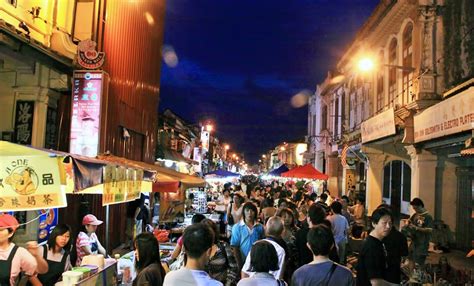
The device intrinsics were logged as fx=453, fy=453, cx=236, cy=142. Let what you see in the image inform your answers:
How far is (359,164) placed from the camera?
91.7 ft

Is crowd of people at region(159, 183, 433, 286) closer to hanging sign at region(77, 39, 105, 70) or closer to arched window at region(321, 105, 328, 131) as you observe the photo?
hanging sign at region(77, 39, 105, 70)

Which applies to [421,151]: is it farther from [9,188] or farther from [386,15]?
[9,188]

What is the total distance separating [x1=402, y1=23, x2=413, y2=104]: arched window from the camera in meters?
16.6

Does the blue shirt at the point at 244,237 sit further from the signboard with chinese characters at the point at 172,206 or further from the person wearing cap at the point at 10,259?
the signboard with chinese characters at the point at 172,206

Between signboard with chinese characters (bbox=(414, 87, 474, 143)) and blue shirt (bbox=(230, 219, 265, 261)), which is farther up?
signboard with chinese characters (bbox=(414, 87, 474, 143))

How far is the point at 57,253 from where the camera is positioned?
593cm

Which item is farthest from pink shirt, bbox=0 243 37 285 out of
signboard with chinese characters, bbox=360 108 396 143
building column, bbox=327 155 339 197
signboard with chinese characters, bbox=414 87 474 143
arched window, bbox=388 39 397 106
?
building column, bbox=327 155 339 197

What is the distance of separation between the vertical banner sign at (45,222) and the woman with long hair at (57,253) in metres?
4.75

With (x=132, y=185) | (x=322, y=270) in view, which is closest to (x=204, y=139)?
(x=132, y=185)

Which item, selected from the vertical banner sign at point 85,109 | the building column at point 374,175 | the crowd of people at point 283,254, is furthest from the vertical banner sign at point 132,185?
the building column at point 374,175

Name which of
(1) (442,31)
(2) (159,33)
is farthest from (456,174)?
(2) (159,33)

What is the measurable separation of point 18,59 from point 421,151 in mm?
12482

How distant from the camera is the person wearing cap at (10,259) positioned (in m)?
5.10

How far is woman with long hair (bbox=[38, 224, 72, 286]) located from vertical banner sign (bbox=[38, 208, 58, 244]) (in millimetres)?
4751
